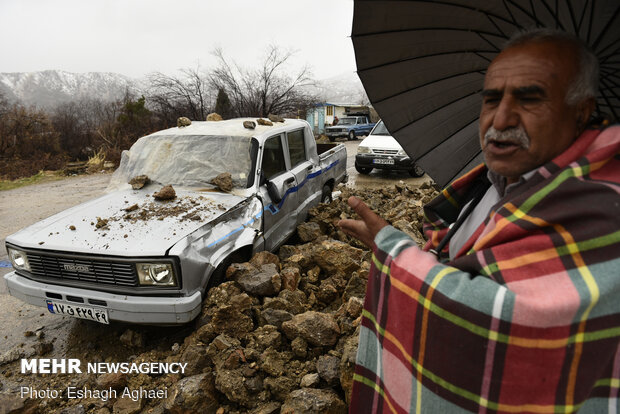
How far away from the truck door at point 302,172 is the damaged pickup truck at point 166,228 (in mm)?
58

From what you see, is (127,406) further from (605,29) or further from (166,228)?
(605,29)

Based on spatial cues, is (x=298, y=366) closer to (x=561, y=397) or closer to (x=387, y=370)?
(x=387, y=370)

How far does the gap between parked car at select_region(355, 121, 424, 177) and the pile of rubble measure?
735cm

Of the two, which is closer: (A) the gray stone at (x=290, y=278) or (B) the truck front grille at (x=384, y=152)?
(A) the gray stone at (x=290, y=278)

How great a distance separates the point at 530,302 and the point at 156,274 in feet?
8.35

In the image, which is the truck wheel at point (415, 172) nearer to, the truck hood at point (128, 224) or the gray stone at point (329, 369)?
the truck hood at point (128, 224)

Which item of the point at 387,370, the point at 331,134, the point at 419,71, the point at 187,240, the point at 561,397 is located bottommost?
the point at 331,134

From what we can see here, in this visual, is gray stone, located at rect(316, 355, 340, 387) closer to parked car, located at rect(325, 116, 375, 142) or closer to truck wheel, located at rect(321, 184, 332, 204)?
truck wheel, located at rect(321, 184, 332, 204)

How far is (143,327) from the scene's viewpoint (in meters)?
3.32

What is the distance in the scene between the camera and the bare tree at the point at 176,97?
63.5 feet

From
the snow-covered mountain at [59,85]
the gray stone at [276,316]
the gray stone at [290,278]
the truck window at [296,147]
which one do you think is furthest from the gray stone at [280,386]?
the snow-covered mountain at [59,85]

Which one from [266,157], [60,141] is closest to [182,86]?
[60,141]

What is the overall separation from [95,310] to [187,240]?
0.92 metres

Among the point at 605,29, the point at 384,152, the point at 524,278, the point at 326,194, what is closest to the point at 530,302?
the point at 524,278
